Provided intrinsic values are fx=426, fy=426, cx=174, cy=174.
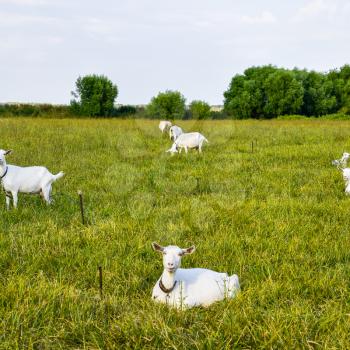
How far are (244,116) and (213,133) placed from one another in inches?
2000

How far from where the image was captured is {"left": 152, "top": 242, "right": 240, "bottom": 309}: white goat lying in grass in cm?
345

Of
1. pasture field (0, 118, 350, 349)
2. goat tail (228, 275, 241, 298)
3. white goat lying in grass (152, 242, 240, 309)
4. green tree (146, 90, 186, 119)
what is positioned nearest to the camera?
pasture field (0, 118, 350, 349)

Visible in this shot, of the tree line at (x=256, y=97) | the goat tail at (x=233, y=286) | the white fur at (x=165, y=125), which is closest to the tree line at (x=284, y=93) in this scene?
the tree line at (x=256, y=97)

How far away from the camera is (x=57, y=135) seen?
17312 millimetres

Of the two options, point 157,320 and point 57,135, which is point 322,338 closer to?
point 157,320

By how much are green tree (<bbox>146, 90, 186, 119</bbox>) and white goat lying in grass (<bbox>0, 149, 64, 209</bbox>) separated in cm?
5821

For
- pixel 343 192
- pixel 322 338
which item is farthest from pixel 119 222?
pixel 343 192

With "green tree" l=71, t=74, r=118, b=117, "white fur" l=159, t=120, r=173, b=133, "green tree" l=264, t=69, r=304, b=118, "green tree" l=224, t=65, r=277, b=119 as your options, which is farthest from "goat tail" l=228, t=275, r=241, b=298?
"green tree" l=224, t=65, r=277, b=119

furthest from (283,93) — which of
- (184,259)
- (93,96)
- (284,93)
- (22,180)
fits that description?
(184,259)

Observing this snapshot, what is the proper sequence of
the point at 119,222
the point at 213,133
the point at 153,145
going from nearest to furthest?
the point at 119,222
the point at 153,145
the point at 213,133

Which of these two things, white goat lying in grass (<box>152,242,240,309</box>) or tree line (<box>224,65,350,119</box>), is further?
tree line (<box>224,65,350,119</box>)

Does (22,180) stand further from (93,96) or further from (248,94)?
(248,94)

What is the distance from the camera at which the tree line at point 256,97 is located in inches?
2267

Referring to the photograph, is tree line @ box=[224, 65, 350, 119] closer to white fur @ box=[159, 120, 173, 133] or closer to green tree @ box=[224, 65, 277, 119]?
green tree @ box=[224, 65, 277, 119]
